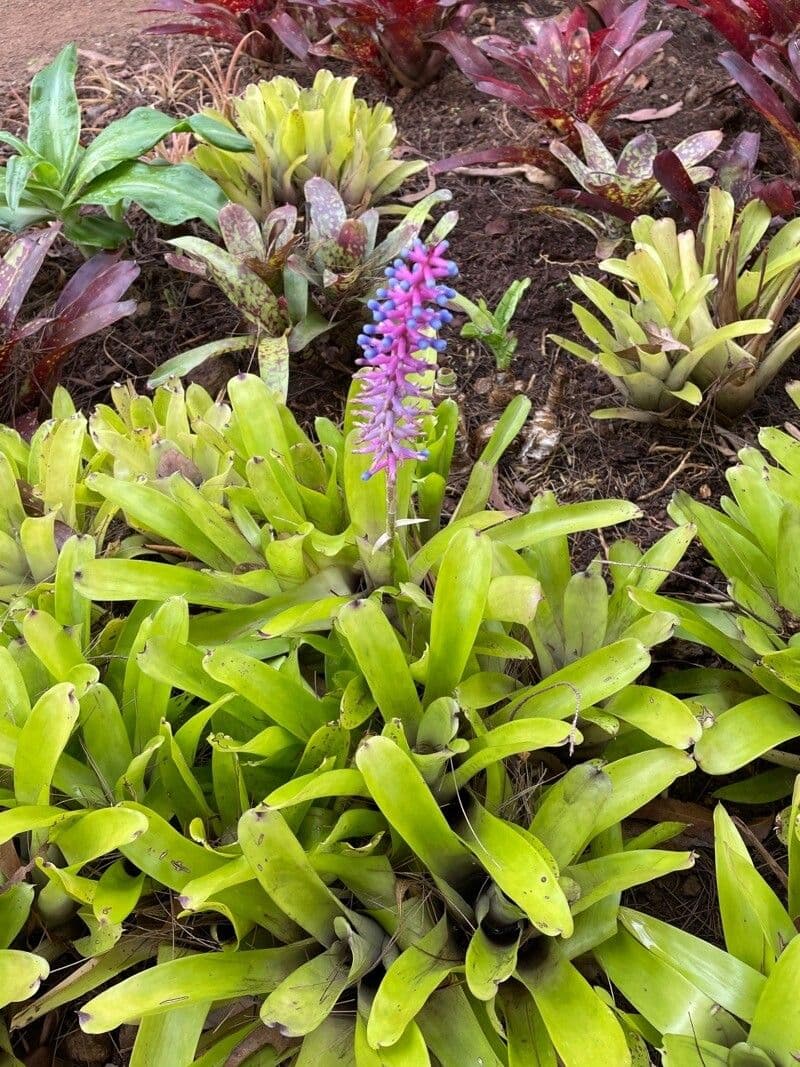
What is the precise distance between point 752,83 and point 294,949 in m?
2.62

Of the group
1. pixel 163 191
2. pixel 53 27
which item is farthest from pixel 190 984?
pixel 53 27

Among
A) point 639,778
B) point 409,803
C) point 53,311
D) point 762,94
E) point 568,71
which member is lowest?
point 639,778

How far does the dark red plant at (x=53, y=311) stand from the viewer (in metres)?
2.48

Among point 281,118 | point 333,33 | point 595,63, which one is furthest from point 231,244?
point 333,33

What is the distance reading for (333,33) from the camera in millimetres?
3576

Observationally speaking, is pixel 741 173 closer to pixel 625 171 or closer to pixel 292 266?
pixel 625 171

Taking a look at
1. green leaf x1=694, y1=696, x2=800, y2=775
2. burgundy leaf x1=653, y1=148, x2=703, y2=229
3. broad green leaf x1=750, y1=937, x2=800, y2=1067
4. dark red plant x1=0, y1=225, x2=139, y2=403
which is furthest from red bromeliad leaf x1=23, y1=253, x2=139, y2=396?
broad green leaf x1=750, y1=937, x2=800, y2=1067

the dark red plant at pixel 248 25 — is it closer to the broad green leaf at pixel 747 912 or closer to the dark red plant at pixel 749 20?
the dark red plant at pixel 749 20

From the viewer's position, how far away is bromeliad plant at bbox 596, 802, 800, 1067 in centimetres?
125

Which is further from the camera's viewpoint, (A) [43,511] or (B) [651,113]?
(B) [651,113]

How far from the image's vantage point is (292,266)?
2.49 metres

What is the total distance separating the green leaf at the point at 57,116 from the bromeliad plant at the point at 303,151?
0.38 metres

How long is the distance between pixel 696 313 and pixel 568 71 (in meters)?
1.08

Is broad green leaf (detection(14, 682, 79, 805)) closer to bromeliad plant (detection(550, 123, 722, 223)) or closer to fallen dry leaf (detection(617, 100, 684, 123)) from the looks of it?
bromeliad plant (detection(550, 123, 722, 223))
